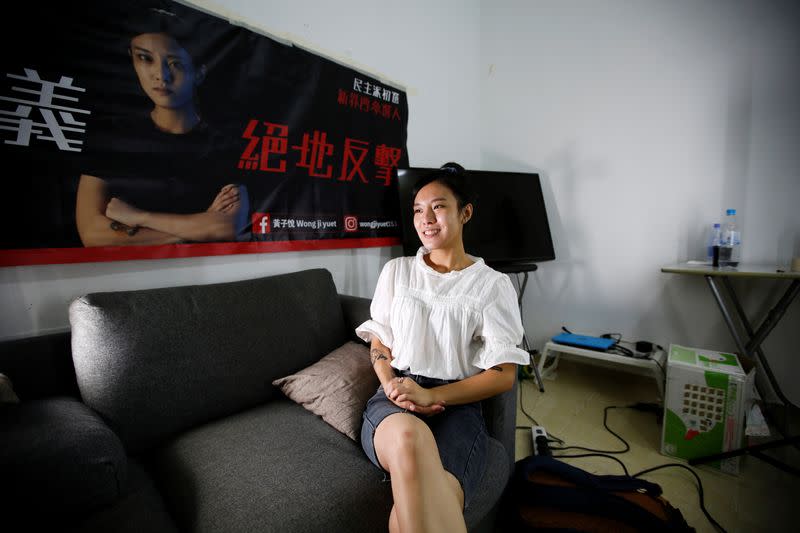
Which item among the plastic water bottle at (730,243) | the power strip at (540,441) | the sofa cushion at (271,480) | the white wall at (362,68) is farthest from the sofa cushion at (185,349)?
the plastic water bottle at (730,243)

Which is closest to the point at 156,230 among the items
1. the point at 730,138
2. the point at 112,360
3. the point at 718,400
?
the point at 112,360

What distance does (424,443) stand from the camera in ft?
2.94

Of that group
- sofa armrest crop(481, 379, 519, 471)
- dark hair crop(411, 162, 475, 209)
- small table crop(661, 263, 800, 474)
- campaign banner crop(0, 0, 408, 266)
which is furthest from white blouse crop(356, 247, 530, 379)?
small table crop(661, 263, 800, 474)

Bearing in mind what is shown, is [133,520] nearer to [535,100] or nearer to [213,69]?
[213,69]

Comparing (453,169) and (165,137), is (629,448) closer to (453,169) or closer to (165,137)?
(453,169)

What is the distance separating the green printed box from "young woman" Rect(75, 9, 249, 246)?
2168 millimetres

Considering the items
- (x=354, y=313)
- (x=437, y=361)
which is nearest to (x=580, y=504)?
(x=437, y=361)

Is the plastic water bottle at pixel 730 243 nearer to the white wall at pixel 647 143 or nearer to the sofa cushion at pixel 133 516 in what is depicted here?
the white wall at pixel 647 143

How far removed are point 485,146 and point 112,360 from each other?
111 inches

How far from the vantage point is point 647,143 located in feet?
7.73

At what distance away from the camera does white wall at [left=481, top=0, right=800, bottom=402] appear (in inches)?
80.0

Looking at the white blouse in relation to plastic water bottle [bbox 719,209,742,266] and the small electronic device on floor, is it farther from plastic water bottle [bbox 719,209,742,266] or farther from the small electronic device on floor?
plastic water bottle [bbox 719,209,742,266]

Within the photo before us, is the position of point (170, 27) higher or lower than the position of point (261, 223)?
higher

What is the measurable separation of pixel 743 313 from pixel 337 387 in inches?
92.4
